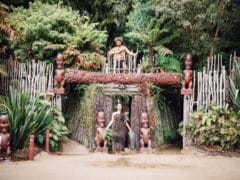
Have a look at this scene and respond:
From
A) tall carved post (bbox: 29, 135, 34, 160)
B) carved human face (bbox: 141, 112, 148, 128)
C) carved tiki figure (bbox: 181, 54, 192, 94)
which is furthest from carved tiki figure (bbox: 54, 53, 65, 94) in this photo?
carved tiki figure (bbox: 181, 54, 192, 94)

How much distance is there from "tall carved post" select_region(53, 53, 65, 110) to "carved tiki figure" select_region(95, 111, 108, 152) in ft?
3.90

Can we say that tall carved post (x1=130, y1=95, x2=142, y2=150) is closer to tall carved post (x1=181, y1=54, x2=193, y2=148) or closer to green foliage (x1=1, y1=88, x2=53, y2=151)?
tall carved post (x1=181, y1=54, x2=193, y2=148)

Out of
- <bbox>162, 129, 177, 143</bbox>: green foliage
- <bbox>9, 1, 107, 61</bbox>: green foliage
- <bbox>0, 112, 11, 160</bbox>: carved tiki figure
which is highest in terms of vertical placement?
<bbox>9, 1, 107, 61</bbox>: green foliage

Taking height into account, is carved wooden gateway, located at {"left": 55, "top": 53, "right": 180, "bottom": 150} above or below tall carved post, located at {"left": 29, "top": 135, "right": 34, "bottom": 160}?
above

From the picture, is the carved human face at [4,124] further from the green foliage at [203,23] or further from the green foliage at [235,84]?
the green foliage at [203,23]

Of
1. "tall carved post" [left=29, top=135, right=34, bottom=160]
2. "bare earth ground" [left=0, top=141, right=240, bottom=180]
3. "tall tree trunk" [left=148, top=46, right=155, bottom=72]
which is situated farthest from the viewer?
"tall tree trunk" [left=148, top=46, right=155, bottom=72]

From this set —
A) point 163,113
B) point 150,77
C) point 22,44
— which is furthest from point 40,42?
point 163,113

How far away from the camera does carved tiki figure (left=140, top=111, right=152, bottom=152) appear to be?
11148 mm

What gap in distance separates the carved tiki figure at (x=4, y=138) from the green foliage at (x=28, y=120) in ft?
1.40

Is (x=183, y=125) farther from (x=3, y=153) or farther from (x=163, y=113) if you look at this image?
(x=3, y=153)

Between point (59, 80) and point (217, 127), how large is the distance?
4.37m

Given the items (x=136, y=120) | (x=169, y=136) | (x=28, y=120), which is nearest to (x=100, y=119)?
(x=136, y=120)

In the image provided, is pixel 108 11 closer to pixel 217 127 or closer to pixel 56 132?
pixel 56 132

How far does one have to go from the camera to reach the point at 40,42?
39.8 ft
